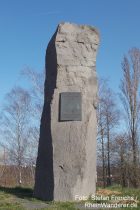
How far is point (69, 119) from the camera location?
32.4 ft

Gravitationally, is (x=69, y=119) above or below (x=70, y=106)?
below

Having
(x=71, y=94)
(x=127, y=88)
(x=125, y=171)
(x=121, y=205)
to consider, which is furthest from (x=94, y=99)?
(x=127, y=88)

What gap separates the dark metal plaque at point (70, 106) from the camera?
991 centimetres

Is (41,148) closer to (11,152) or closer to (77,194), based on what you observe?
(77,194)

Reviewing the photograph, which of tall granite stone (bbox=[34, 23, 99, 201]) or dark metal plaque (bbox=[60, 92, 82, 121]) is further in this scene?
dark metal plaque (bbox=[60, 92, 82, 121])

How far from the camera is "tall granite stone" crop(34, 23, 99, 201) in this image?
960 cm

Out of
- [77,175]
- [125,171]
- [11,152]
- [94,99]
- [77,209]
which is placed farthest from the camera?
[11,152]

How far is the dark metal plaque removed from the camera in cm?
991

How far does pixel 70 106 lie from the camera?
9.98 meters

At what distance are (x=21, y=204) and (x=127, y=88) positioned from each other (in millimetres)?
18364

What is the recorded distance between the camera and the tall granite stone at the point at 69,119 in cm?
960

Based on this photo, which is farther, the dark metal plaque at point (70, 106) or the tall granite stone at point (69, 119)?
the dark metal plaque at point (70, 106)

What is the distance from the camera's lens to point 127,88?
26.4 metres

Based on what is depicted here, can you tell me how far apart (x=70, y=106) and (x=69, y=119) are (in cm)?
33
